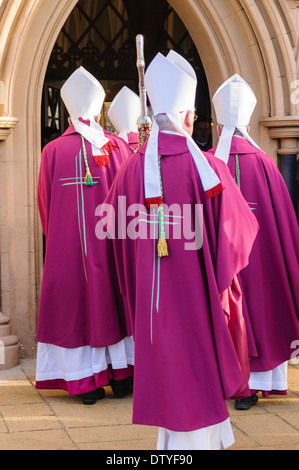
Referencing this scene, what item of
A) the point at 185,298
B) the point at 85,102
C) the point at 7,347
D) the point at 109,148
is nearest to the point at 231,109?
the point at 109,148

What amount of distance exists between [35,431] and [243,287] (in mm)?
1547

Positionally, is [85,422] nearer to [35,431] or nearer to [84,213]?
[35,431]

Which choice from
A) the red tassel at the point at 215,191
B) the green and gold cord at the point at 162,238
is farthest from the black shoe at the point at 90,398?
the red tassel at the point at 215,191

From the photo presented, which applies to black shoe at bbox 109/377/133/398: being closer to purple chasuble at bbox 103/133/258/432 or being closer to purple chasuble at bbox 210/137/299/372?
purple chasuble at bbox 210/137/299/372

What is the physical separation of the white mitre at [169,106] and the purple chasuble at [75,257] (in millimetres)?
1450

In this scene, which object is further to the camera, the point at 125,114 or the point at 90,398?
the point at 125,114

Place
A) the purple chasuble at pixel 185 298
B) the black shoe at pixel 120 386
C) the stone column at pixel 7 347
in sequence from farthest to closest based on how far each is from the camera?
1. the stone column at pixel 7 347
2. the black shoe at pixel 120 386
3. the purple chasuble at pixel 185 298

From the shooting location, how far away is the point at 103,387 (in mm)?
5832

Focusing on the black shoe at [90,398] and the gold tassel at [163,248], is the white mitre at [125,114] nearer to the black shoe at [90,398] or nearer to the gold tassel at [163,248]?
the black shoe at [90,398]

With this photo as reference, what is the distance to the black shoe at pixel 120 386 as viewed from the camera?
5516mm

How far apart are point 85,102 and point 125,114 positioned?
0.90 metres

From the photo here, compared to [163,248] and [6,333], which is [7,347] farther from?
[163,248]

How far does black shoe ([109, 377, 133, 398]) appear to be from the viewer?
18.1ft

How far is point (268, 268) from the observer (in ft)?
17.4
